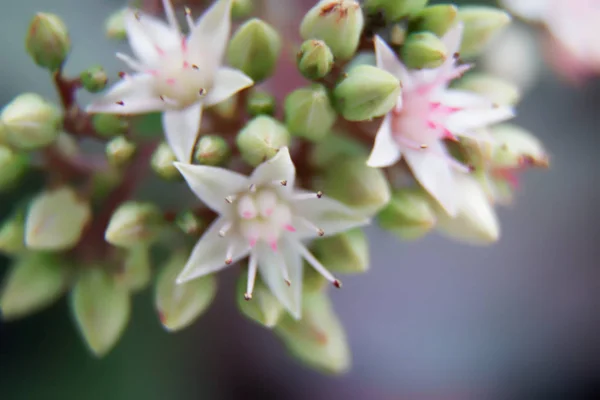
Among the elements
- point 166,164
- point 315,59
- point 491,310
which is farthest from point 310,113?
point 491,310

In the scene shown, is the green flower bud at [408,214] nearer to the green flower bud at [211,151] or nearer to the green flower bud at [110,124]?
the green flower bud at [211,151]

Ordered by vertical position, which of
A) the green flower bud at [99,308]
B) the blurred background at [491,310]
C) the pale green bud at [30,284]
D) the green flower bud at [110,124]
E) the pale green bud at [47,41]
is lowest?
the blurred background at [491,310]

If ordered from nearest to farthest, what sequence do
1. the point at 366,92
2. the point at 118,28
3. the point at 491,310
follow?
the point at 366,92 < the point at 118,28 < the point at 491,310

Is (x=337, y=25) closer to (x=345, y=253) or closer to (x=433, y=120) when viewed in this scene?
(x=433, y=120)

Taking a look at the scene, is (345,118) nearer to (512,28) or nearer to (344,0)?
(344,0)

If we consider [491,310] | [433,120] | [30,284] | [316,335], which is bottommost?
[491,310]

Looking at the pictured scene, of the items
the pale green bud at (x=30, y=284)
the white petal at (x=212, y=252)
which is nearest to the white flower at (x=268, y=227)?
the white petal at (x=212, y=252)

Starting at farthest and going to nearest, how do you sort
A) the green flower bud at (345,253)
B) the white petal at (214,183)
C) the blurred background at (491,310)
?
the blurred background at (491,310), the green flower bud at (345,253), the white petal at (214,183)
